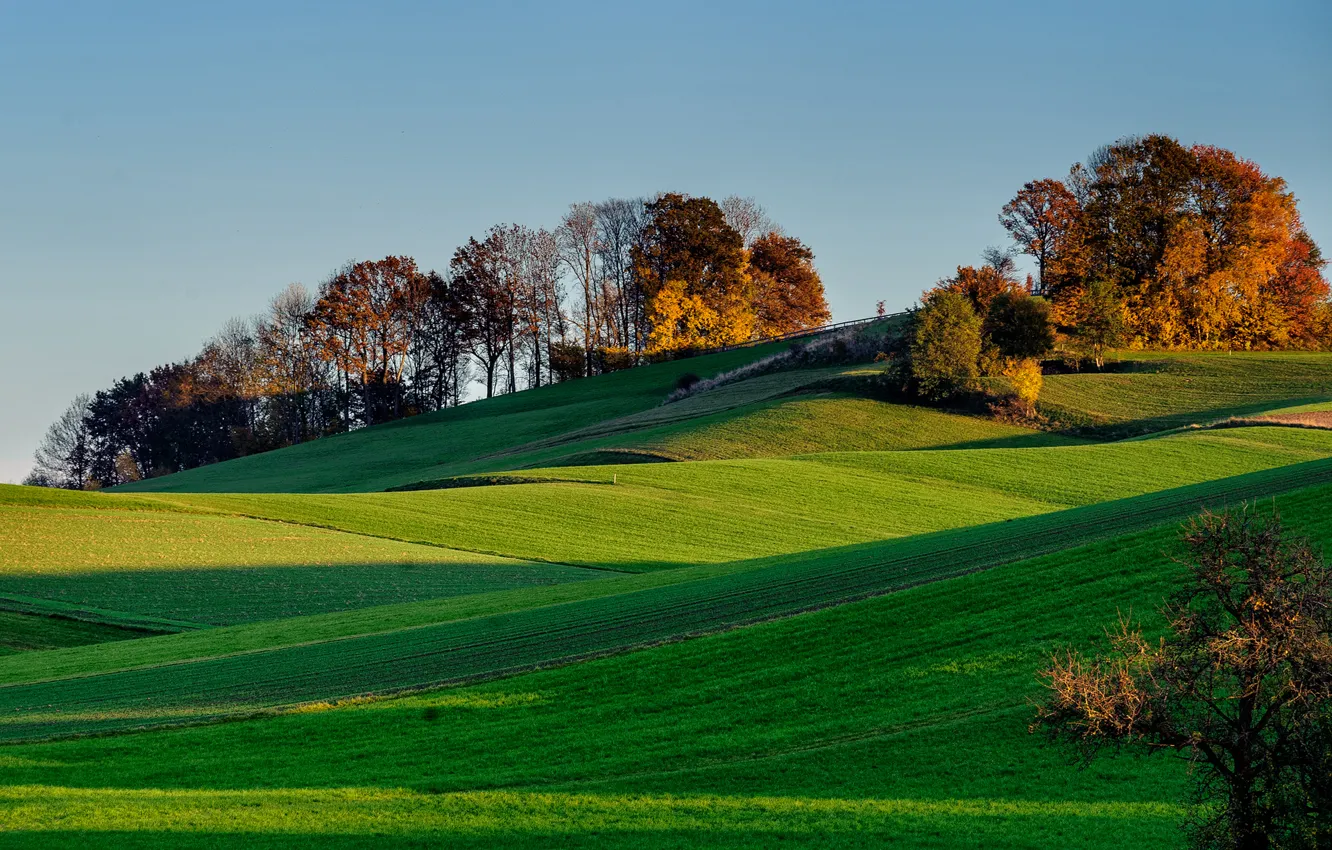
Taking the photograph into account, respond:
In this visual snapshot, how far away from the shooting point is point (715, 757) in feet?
58.1

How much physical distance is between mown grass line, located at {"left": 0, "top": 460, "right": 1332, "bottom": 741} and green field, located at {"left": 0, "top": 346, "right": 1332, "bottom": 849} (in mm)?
132

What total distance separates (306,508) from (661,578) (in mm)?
22776

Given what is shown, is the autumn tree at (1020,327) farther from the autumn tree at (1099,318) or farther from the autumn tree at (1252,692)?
the autumn tree at (1252,692)

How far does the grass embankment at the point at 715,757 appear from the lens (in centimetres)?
1498

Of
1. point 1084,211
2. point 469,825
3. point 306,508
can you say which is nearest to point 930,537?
point 469,825

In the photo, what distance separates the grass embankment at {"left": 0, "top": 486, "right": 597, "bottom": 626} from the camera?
35.8 metres

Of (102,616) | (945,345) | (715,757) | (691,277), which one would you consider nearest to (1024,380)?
(945,345)

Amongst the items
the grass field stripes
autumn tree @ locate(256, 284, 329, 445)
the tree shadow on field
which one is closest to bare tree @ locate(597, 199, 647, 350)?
autumn tree @ locate(256, 284, 329, 445)

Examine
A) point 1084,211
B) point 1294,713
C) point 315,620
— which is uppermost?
point 1084,211

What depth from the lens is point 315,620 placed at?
107ft

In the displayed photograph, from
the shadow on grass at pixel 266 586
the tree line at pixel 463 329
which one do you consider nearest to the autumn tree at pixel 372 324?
the tree line at pixel 463 329

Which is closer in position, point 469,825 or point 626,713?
point 469,825

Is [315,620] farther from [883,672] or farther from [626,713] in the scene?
[883,672]

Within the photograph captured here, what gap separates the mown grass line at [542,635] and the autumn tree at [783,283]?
93374 millimetres
